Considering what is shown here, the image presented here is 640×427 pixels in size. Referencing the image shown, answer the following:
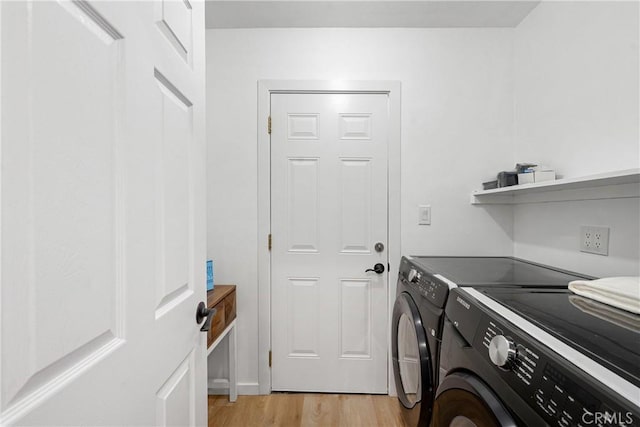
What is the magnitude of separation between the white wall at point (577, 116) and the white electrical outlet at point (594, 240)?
2cm

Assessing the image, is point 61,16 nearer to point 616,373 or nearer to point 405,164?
point 616,373

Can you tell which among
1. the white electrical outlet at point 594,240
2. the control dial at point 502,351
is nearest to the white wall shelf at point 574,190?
the white electrical outlet at point 594,240

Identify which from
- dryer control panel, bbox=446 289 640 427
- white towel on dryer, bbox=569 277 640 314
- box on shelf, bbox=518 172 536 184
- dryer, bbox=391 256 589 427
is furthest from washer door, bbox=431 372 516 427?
box on shelf, bbox=518 172 536 184

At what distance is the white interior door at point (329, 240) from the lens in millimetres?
2055

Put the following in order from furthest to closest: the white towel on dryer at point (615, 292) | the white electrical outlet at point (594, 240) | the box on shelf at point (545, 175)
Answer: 1. the box on shelf at point (545, 175)
2. the white electrical outlet at point (594, 240)
3. the white towel on dryer at point (615, 292)

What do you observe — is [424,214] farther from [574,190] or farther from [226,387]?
[226,387]

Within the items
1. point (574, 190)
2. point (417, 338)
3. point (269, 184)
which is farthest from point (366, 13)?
point (417, 338)

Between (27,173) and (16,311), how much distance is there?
0.54ft

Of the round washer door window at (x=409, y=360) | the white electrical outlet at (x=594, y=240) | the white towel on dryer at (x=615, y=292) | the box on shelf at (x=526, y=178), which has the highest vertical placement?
the box on shelf at (x=526, y=178)

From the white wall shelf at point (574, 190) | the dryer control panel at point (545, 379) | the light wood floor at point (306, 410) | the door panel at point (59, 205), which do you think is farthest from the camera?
the light wood floor at point (306, 410)

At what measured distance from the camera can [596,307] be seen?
93 cm

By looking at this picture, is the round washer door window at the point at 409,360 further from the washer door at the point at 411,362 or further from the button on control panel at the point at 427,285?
the button on control panel at the point at 427,285

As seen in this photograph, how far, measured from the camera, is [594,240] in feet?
4.73

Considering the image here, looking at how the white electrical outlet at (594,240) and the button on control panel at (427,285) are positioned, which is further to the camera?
the white electrical outlet at (594,240)
